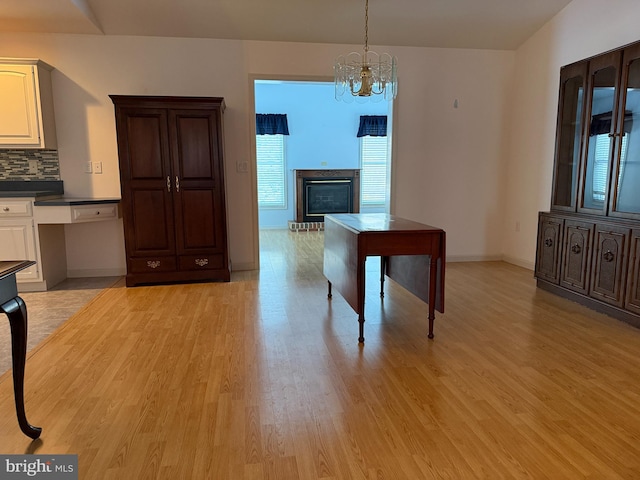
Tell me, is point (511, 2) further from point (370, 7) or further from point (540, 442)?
point (540, 442)

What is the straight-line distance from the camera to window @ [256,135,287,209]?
8.16 m

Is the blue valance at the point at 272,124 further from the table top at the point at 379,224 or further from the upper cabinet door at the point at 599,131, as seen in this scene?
the upper cabinet door at the point at 599,131

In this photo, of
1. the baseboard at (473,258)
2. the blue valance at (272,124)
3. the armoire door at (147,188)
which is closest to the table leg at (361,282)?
the armoire door at (147,188)

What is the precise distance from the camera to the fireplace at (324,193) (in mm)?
8141

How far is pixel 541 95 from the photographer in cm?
447

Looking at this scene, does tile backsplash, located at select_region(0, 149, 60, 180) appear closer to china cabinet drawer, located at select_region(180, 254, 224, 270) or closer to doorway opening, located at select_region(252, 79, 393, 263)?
china cabinet drawer, located at select_region(180, 254, 224, 270)

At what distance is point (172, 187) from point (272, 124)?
14.5 feet

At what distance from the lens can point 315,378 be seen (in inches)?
86.0

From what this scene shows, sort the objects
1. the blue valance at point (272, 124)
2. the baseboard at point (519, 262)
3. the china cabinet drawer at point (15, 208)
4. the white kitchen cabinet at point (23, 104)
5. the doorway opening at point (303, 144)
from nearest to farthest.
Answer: the china cabinet drawer at point (15, 208), the white kitchen cabinet at point (23, 104), the baseboard at point (519, 262), the blue valance at point (272, 124), the doorway opening at point (303, 144)

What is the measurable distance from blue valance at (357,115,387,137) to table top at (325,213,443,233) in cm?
532

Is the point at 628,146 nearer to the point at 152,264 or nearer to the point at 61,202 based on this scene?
the point at 152,264

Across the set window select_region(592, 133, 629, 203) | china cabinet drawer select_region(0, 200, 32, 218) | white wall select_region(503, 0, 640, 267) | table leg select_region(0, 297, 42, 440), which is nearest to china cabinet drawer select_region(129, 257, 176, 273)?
china cabinet drawer select_region(0, 200, 32, 218)

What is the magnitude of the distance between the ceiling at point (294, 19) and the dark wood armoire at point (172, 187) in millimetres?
811

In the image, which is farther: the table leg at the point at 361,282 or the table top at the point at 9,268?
the table leg at the point at 361,282
